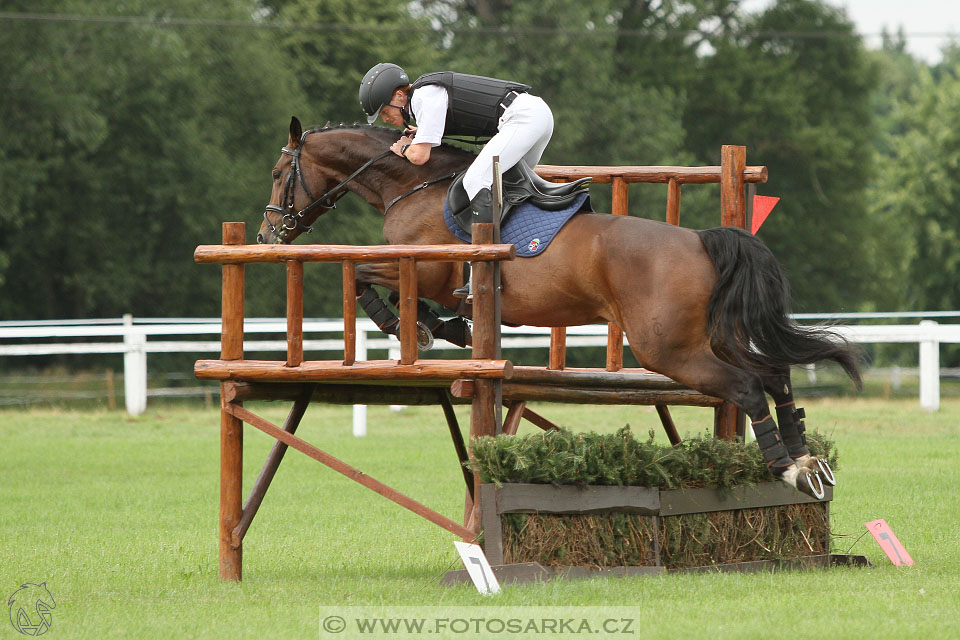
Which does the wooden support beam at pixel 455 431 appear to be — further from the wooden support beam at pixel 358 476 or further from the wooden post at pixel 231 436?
the wooden post at pixel 231 436

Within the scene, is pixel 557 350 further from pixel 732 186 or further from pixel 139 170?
pixel 139 170

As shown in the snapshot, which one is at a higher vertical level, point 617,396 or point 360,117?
point 360,117

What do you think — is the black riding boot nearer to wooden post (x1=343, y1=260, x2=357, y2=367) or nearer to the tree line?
wooden post (x1=343, y1=260, x2=357, y2=367)

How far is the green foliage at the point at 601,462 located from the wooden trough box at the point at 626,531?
0.15 feet

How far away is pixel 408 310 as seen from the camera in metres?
5.67

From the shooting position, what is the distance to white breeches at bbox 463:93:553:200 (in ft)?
19.4

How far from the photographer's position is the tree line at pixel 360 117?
24438mm

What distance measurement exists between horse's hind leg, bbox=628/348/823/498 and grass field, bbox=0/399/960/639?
0.45 m

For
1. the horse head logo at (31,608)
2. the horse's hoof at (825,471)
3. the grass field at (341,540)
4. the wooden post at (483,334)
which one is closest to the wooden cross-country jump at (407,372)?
the wooden post at (483,334)

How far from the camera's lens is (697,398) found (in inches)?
262

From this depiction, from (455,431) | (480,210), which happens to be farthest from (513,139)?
(455,431)

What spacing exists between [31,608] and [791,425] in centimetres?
340

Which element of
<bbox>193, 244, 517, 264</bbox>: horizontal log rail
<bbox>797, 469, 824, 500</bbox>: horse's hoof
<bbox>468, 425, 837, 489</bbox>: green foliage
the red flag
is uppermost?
the red flag

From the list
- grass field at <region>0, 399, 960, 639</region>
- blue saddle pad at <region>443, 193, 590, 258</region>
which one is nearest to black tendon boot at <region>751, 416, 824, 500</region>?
grass field at <region>0, 399, 960, 639</region>
